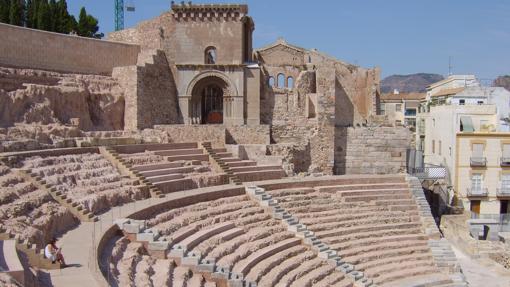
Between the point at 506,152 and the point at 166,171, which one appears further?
the point at 506,152

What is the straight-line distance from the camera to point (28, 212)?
11.7m

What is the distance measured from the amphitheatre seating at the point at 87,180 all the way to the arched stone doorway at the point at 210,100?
10.0 meters

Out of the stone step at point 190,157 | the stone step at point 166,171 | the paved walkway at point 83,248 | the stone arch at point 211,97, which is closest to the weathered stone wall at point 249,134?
the stone arch at point 211,97

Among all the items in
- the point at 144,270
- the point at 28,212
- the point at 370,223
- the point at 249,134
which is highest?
the point at 249,134

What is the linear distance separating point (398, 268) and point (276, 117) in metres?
11.4

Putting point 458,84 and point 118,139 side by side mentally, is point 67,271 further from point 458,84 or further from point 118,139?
point 458,84

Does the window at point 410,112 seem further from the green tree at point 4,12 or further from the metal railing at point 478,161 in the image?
the green tree at point 4,12

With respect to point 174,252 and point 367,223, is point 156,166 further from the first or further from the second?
point 367,223

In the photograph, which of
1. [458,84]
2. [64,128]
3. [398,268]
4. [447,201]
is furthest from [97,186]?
[458,84]

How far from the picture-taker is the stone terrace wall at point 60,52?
69.4 feet

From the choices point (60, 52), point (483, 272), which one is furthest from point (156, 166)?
point (483, 272)

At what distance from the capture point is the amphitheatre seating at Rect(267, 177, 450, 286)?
17.2m

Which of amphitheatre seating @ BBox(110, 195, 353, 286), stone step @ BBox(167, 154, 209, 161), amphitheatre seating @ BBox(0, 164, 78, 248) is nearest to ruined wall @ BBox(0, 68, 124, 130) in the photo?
stone step @ BBox(167, 154, 209, 161)

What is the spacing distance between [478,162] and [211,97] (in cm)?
1350
